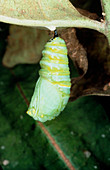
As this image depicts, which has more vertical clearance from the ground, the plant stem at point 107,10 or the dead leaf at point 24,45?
the plant stem at point 107,10

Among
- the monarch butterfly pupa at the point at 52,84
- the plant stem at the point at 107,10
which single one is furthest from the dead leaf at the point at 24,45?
the plant stem at the point at 107,10

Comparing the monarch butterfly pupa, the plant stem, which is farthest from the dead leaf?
the plant stem

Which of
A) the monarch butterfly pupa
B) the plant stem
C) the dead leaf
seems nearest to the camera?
the plant stem

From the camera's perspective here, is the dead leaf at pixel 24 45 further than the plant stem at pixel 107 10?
Yes

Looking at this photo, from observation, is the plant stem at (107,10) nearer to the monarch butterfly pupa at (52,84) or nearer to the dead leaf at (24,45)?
the monarch butterfly pupa at (52,84)

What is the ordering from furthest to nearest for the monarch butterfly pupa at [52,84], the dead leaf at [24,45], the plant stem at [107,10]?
1. the dead leaf at [24,45]
2. the monarch butterfly pupa at [52,84]
3. the plant stem at [107,10]

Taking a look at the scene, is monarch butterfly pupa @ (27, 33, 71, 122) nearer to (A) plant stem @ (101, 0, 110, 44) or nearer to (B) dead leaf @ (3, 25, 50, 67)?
(A) plant stem @ (101, 0, 110, 44)

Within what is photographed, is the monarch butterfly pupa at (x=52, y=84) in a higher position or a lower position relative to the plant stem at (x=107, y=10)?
lower

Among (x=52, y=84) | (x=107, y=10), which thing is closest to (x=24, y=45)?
(x=52, y=84)

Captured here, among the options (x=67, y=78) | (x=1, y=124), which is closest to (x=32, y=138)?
(x=1, y=124)

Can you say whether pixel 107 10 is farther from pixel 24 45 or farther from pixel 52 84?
pixel 24 45

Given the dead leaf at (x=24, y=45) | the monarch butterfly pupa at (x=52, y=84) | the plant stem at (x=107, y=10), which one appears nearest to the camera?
the plant stem at (x=107, y=10)
